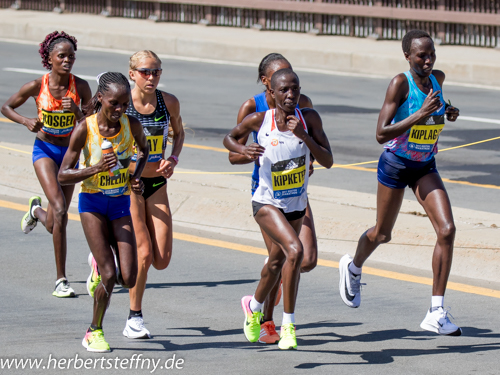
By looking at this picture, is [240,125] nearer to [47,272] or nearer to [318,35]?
[47,272]

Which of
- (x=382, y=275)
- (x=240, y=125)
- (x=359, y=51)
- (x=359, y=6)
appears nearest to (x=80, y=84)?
(x=240, y=125)

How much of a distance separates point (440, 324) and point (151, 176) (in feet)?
7.32

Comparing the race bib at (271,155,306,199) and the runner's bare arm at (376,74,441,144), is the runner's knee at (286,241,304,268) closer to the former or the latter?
the race bib at (271,155,306,199)

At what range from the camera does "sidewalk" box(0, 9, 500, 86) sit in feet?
71.8

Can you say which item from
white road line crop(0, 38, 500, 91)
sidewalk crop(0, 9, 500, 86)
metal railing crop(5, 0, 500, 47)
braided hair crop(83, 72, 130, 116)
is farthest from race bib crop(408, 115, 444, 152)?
metal railing crop(5, 0, 500, 47)

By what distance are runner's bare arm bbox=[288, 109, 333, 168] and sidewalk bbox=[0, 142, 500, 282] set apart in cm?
244

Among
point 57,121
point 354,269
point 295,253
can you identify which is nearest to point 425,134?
point 354,269

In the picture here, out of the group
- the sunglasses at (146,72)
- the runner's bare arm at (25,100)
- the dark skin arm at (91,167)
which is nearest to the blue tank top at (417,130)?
the sunglasses at (146,72)

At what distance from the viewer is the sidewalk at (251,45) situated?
71.8 ft

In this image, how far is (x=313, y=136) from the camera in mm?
6527

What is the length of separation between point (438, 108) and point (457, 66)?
48.9 feet

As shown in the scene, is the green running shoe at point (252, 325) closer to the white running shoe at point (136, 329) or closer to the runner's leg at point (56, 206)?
the white running shoe at point (136, 329)

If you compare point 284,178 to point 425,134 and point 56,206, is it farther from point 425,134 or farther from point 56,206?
point 56,206

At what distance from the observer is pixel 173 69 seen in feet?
76.1
